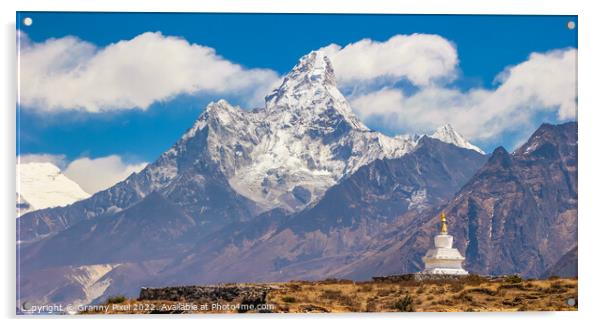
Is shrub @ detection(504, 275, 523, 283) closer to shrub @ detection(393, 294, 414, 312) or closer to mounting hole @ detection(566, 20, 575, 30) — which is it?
shrub @ detection(393, 294, 414, 312)

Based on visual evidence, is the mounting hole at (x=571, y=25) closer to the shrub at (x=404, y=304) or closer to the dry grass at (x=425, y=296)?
the dry grass at (x=425, y=296)

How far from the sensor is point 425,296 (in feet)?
158

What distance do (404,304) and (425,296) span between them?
2.61 metres

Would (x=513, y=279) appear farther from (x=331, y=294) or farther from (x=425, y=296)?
(x=331, y=294)

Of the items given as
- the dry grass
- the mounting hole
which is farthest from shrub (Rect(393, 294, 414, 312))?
the mounting hole

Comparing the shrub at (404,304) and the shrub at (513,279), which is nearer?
the shrub at (404,304)

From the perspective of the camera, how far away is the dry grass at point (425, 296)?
150ft

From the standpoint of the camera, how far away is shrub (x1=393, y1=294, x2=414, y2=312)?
45.0 meters

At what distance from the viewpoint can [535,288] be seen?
48.9m

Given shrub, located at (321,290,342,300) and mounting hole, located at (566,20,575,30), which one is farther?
shrub, located at (321,290,342,300)

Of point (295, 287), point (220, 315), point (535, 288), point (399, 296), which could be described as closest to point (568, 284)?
point (535, 288)

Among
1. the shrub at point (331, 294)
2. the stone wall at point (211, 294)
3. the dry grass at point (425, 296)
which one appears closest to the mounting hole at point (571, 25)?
the dry grass at point (425, 296)

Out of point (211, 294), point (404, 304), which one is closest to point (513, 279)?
point (404, 304)

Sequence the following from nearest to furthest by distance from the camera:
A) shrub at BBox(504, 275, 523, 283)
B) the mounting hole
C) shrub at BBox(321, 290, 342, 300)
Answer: the mounting hole, shrub at BBox(321, 290, 342, 300), shrub at BBox(504, 275, 523, 283)
